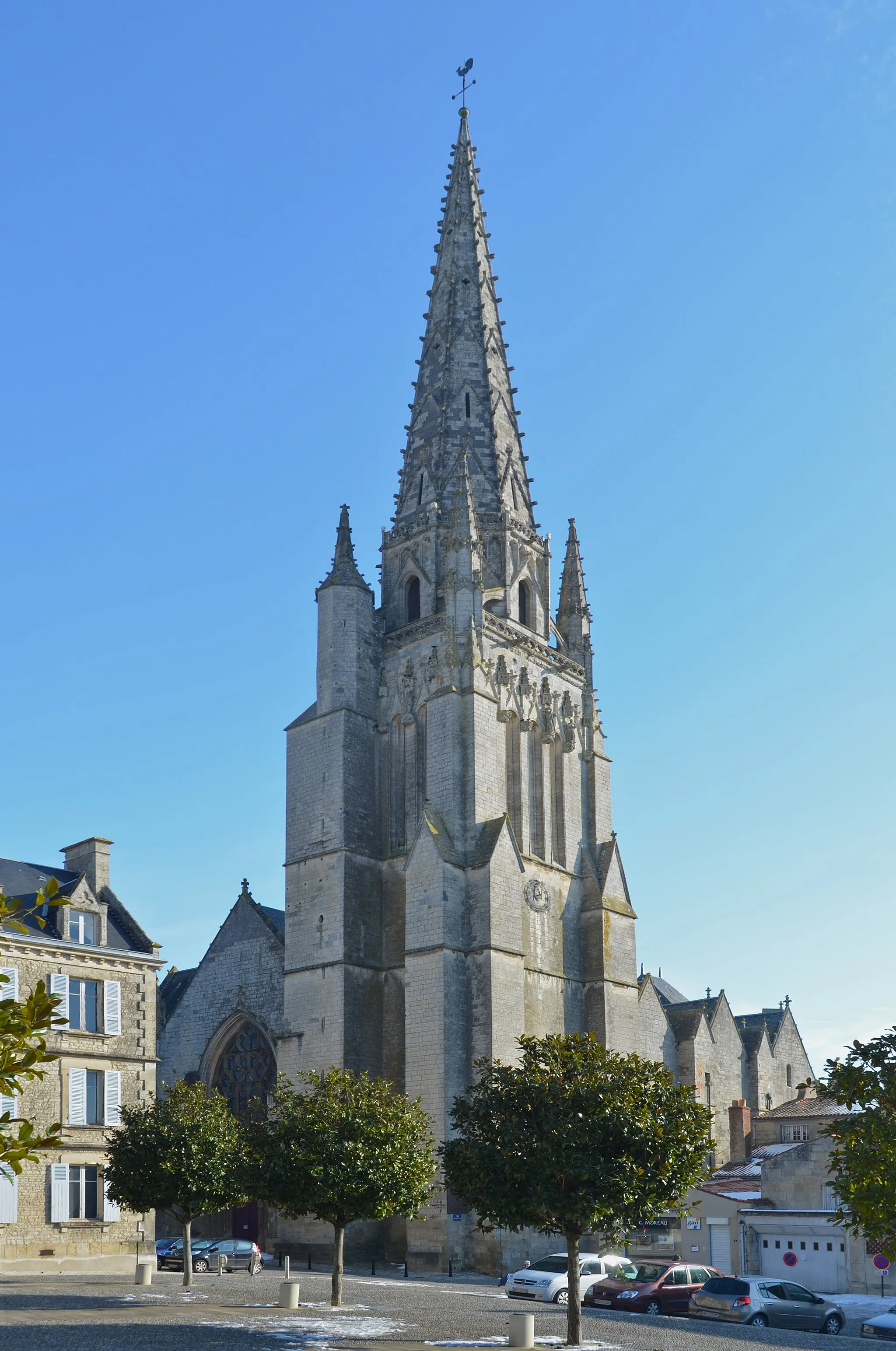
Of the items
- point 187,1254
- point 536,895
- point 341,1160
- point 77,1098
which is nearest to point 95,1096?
point 77,1098

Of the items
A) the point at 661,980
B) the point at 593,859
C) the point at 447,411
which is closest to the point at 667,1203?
the point at 593,859

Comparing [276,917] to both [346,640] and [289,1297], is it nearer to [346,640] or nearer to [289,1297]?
[346,640]

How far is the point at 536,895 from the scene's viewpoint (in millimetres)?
38625

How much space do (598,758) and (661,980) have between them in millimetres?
17642

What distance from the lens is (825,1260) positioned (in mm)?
32094

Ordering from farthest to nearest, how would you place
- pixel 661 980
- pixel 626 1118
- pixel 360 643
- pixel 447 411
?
1. pixel 661 980
2. pixel 447 411
3. pixel 360 643
4. pixel 626 1118

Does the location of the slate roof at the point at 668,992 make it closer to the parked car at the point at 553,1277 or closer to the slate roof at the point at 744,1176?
the slate roof at the point at 744,1176

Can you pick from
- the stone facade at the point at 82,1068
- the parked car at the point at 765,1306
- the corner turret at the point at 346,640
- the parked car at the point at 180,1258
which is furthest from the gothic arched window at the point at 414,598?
the parked car at the point at 765,1306

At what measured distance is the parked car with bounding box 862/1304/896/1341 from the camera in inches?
910

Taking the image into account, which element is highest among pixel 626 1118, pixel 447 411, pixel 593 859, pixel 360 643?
pixel 447 411

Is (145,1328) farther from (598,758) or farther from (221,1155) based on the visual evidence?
(598,758)

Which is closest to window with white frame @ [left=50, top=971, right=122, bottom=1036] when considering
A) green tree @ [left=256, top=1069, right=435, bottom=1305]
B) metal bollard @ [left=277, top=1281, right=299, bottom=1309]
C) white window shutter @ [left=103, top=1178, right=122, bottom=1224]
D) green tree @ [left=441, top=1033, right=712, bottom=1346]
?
white window shutter @ [left=103, top=1178, right=122, bottom=1224]

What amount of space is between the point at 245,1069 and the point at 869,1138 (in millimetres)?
29440

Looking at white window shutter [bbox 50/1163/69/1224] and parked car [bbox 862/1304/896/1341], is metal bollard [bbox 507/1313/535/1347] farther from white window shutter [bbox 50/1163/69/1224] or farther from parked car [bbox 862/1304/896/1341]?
white window shutter [bbox 50/1163/69/1224]
